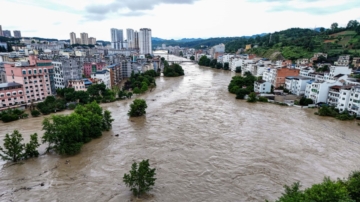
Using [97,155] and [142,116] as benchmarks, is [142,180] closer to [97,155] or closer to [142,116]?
[97,155]

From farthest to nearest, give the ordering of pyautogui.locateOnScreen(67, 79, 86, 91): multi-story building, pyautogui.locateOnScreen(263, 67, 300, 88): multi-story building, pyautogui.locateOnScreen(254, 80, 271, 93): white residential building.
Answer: pyautogui.locateOnScreen(263, 67, 300, 88): multi-story building, pyautogui.locateOnScreen(254, 80, 271, 93): white residential building, pyautogui.locateOnScreen(67, 79, 86, 91): multi-story building

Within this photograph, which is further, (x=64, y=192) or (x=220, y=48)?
(x=220, y=48)

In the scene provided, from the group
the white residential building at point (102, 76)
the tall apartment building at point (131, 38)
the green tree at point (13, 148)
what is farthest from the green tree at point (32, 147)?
the tall apartment building at point (131, 38)

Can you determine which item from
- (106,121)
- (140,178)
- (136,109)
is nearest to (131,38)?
(136,109)

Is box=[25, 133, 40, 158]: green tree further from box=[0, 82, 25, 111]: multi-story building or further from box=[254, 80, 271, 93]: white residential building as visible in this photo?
box=[254, 80, 271, 93]: white residential building

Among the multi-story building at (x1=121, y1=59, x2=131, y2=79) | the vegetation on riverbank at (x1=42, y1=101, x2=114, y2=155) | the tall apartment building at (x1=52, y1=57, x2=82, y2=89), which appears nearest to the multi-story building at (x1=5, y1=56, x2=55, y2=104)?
the tall apartment building at (x1=52, y1=57, x2=82, y2=89)

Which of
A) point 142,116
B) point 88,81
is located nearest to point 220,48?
point 88,81
